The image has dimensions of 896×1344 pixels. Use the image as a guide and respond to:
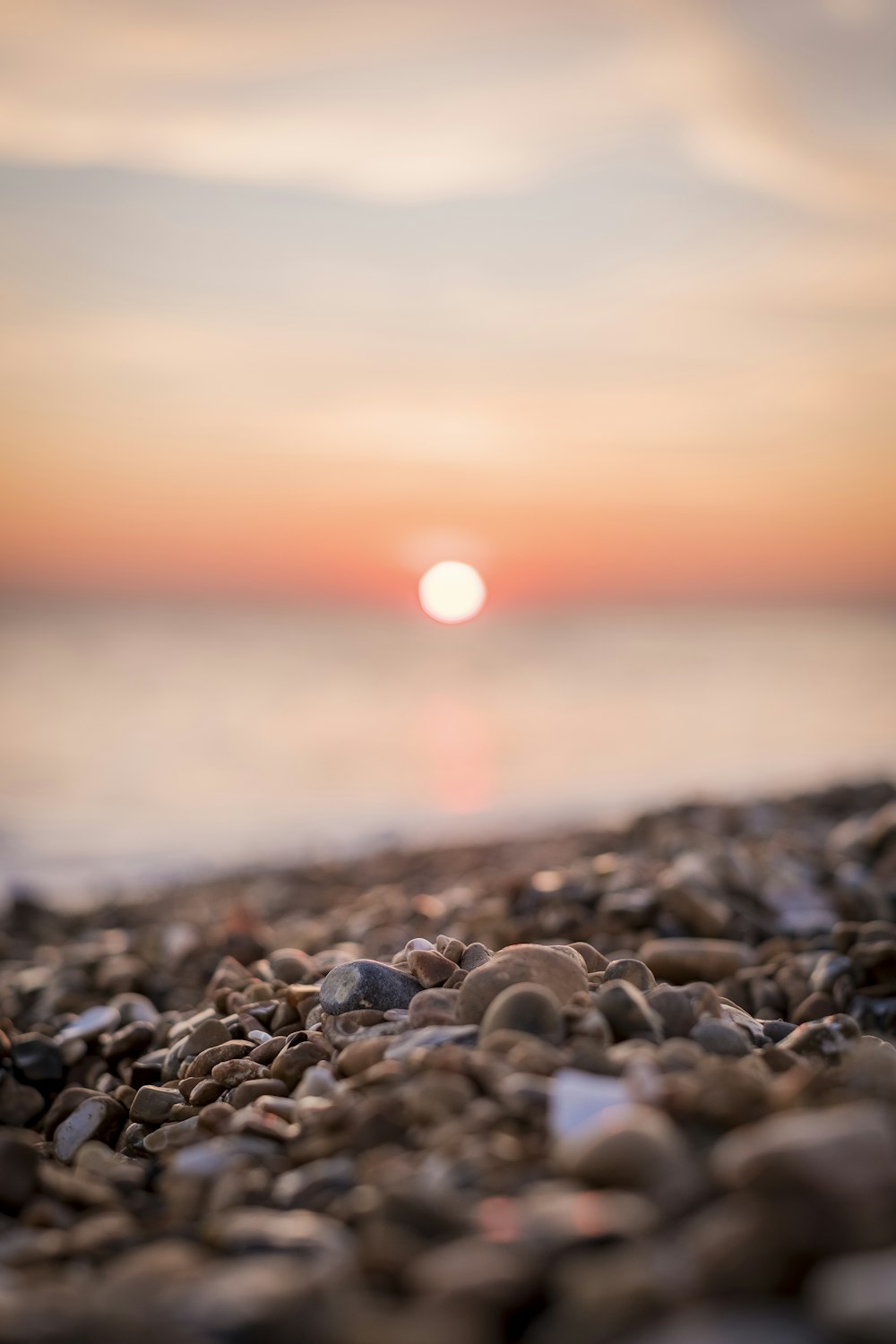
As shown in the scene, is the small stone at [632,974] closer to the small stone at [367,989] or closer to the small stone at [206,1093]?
the small stone at [367,989]

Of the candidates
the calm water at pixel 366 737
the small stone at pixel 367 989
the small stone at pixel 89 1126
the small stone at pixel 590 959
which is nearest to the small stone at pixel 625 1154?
the small stone at pixel 367 989

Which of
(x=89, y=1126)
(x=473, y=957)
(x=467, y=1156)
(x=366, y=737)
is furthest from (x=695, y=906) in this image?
(x=366, y=737)

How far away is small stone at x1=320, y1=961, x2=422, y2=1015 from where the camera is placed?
9.30 ft

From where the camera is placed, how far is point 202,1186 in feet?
6.73

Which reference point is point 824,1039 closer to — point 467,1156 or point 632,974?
point 632,974

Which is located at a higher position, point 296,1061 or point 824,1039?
point 296,1061

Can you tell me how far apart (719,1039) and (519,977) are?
452 millimetres

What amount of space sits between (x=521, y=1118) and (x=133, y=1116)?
138 centimetres

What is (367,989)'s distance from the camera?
9.34 feet

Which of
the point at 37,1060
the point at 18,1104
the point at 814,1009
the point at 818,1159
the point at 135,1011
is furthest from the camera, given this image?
the point at 135,1011

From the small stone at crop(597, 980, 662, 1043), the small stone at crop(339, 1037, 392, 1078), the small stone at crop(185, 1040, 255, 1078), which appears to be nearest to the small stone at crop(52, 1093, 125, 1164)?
the small stone at crop(185, 1040, 255, 1078)

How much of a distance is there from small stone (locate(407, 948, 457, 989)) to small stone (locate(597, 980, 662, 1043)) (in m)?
0.60

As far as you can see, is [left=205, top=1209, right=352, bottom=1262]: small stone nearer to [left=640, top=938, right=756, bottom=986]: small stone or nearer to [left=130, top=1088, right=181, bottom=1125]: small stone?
[left=130, top=1088, right=181, bottom=1125]: small stone

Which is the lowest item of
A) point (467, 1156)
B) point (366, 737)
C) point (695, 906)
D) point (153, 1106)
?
point (695, 906)
